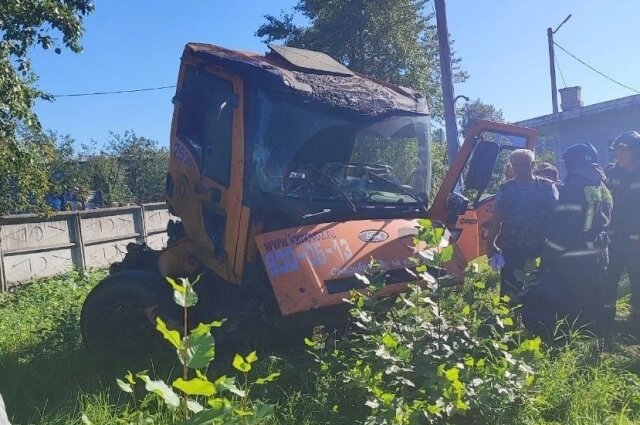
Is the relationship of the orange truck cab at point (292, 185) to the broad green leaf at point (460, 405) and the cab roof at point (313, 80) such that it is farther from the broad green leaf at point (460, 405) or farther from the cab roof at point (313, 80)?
the broad green leaf at point (460, 405)

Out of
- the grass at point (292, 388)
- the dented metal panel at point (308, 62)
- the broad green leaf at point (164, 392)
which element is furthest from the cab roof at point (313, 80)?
the broad green leaf at point (164, 392)

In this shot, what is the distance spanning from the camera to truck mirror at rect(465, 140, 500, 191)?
15.1 ft

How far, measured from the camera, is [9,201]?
450 inches

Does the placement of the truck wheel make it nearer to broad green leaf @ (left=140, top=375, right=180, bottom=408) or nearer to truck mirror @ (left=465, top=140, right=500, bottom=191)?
truck mirror @ (left=465, top=140, right=500, bottom=191)

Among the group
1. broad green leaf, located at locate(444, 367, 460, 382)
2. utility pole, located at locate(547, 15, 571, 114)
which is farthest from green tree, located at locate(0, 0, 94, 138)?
utility pole, located at locate(547, 15, 571, 114)

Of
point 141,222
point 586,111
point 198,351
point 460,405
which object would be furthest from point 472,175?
point 586,111

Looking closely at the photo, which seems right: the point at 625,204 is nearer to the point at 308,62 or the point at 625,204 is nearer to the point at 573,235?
the point at 573,235

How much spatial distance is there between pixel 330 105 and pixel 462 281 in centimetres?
162

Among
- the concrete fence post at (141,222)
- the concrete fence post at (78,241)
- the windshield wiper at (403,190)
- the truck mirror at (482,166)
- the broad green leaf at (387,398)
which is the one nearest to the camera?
the broad green leaf at (387,398)

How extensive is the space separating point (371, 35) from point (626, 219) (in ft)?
47.8

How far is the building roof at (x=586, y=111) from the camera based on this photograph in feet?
51.3

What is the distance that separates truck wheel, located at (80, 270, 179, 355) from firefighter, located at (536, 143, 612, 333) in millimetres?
3214

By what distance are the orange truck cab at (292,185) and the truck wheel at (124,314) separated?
0.01 m

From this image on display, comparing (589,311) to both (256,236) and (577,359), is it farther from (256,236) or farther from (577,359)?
(256,236)
